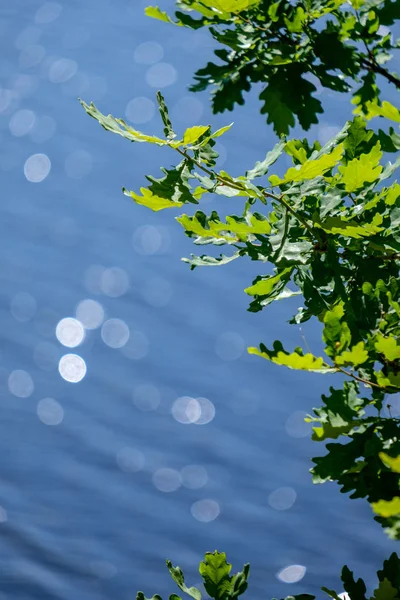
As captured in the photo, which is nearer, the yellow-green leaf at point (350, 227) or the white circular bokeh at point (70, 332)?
the yellow-green leaf at point (350, 227)

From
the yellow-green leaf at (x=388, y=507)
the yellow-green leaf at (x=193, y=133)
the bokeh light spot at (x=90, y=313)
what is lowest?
the yellow-green leaf at (x=388, y=507)

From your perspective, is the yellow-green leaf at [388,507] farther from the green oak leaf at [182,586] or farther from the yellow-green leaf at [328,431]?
the green oak leaf at [182,586]

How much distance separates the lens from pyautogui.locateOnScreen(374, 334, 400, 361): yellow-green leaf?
0.66 metres

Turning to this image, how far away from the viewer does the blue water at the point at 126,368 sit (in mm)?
3117

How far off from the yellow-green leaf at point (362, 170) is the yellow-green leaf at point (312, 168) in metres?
0.05

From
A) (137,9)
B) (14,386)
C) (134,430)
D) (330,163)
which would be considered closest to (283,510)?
(134,430)

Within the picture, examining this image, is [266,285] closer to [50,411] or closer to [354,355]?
[354,355]

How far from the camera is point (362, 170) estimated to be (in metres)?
0.77

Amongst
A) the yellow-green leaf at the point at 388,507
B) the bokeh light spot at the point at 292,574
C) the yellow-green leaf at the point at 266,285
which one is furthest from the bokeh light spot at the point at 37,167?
the yellow-green leaf at the point at 388,507

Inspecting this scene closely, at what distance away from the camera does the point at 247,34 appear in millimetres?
1180

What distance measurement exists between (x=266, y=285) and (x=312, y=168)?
17 centimetres

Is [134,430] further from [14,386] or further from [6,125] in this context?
[6,125]

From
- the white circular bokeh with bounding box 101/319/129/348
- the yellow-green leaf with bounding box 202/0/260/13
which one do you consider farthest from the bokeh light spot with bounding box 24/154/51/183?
the yellow-green leaf with bounding box 202/0/260/13

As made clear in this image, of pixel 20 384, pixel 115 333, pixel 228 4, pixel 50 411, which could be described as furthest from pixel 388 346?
pixel 115 333
